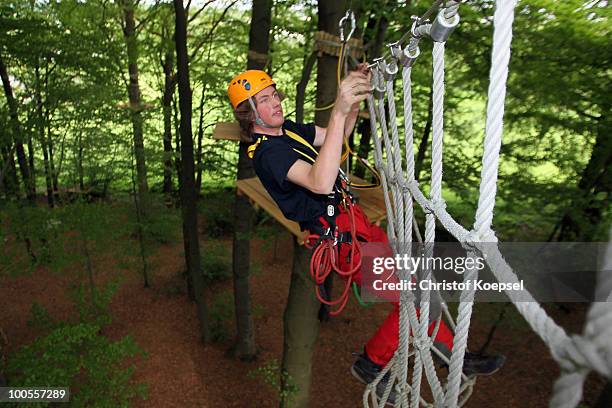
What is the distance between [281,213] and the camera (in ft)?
8.80

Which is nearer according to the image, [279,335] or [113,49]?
[113,49]

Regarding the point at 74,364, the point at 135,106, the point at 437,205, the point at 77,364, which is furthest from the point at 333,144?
the point at 135,106

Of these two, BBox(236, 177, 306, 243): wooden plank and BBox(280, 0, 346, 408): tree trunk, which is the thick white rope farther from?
BBox(280, 0, 346, 408): tree trunk

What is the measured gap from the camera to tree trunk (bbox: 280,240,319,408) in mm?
2904

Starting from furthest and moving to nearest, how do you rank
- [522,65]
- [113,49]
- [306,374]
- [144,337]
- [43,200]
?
1. [43,200]
2. [144,337]
3. [113,49]
4. [522,65]
5. [306,374]

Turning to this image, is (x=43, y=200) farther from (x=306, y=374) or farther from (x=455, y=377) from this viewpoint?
(x=455, y=377)

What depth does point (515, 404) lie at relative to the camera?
5691 millimetres

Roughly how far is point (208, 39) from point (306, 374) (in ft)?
27.2

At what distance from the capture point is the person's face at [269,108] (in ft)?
6.51

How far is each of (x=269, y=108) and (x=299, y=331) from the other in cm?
182

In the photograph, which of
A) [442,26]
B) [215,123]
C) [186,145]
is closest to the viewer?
[442,26]

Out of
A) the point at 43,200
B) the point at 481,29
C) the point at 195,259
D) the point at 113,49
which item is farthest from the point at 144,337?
the point at 43,200

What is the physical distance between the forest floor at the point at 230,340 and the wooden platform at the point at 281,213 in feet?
9.43

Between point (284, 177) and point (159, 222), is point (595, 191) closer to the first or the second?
point (284, 177)
